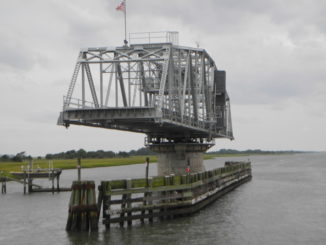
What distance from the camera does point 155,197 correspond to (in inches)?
1029

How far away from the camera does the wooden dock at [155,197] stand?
2492 cm

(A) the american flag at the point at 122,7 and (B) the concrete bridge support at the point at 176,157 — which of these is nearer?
(A) the american flag at the point at 122,7

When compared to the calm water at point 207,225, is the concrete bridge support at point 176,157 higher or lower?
higher

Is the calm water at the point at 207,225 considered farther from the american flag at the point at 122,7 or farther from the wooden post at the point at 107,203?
A: the american flag at the point at 122,7

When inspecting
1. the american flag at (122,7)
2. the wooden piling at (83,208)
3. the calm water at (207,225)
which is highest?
the american flag at (122,7)

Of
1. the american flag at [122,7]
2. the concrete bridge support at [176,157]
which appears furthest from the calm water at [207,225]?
the american flag at [122,7]

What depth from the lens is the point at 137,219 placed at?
26.7 meters

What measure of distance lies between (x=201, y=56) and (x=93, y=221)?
79.6 feet

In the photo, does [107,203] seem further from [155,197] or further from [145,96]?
[145,96]

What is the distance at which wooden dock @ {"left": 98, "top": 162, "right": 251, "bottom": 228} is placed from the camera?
2492cm

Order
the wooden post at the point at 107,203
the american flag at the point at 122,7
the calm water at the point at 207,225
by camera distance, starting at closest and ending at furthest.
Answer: the calm water at the point at 207,225 < the wooden post at the point at 107,203 < the american flag at the point at 122,7

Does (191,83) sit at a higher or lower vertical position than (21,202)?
higher

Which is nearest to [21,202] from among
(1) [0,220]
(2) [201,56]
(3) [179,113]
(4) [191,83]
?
(1) [0,220]

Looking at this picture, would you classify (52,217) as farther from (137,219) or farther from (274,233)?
(274,233)
